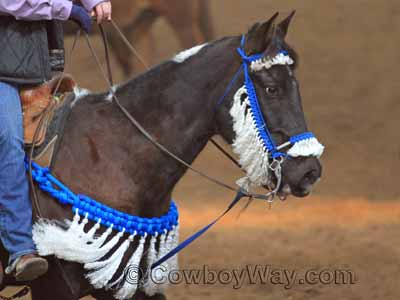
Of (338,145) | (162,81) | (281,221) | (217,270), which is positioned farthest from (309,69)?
(162,81)

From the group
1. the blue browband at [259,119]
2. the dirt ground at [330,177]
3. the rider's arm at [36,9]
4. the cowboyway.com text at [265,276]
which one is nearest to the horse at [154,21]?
the dirt ground at [330,177]

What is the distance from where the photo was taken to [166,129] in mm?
4102

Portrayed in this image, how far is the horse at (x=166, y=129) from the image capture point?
155 inches

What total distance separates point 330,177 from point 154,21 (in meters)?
3.88

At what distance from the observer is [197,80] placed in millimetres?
4070

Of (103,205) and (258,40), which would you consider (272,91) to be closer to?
(258,40)

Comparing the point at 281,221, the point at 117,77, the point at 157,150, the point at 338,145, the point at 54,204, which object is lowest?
the point at 54,204

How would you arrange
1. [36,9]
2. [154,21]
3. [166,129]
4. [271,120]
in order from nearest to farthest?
[36,9] → [271,120] → [166,129] → [154,21]

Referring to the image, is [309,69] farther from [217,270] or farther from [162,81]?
[162,81]

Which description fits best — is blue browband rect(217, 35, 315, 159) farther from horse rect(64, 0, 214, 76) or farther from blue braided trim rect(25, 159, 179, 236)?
horse rect(64, 0, 214, 76)

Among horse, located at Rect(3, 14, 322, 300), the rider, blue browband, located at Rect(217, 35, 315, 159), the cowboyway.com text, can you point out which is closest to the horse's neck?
horse, located at Rect(3, 14, 322, 300)

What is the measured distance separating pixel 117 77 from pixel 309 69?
2.76 meters

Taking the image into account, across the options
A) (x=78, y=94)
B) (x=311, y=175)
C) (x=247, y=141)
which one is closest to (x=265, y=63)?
(x=247, y=141)

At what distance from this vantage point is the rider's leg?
3.85 metres
